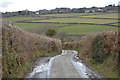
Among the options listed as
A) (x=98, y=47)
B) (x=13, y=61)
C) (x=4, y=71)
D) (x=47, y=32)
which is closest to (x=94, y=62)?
(x=98, y=47)

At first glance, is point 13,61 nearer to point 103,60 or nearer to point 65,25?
point 103,60

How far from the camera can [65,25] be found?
77.1m

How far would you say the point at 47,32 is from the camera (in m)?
65.5

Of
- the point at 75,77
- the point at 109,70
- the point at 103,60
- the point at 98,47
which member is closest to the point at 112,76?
the point at 109,70

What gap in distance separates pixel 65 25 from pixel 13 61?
61.7 metres

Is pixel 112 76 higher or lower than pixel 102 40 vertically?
lower

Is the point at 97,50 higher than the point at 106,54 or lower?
higher

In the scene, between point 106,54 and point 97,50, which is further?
point 97,50

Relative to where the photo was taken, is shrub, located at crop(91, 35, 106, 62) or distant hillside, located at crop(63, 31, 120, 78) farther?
shrub, located at crop(91, 35, 106, 62)

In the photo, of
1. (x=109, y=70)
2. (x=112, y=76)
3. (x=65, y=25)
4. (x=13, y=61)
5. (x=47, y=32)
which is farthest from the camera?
(x=65, y=25)

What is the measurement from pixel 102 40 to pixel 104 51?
1.29 meters

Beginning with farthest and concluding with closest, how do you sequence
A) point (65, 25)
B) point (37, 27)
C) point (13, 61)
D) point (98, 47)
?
point (65, 25)
point (37, 27)
point (98, 47)
point (13, 61)

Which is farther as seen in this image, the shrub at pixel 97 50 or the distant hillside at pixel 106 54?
the shrub at pixel 97 50

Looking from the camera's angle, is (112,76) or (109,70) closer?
(112,76)
